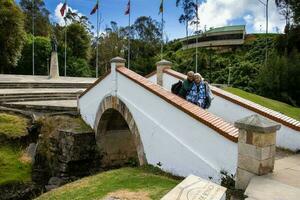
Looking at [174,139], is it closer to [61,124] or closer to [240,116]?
[240,116]

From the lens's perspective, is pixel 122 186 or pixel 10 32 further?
pixel 10 32

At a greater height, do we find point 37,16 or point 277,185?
point 37,16

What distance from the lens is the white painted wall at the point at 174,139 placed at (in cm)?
652

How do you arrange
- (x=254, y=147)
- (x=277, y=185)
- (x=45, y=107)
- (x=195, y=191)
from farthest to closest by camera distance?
(x=45, y=107), (x=254, y=147), (x=277, y=185), (x=195, y=191)

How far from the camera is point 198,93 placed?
8.45m

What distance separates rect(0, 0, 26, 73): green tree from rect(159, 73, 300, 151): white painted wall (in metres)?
24.8

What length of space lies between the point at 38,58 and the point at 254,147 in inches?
1429

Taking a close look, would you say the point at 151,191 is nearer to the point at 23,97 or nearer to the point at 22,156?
the point at 22,156

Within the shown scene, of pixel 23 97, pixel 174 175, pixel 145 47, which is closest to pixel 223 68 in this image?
pixel 145 47

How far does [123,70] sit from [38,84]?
11632mm

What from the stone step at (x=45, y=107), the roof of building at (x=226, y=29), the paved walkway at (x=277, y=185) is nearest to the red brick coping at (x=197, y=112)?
the paved walkway at (x=277, y=185)

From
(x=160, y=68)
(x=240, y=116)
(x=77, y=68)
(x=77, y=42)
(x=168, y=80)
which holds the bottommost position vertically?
(x=240, y=116)

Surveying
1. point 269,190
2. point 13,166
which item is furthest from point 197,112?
point 13,166

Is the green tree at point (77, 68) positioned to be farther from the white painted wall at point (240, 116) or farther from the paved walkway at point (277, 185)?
the paved walkway at point (277, 185)
